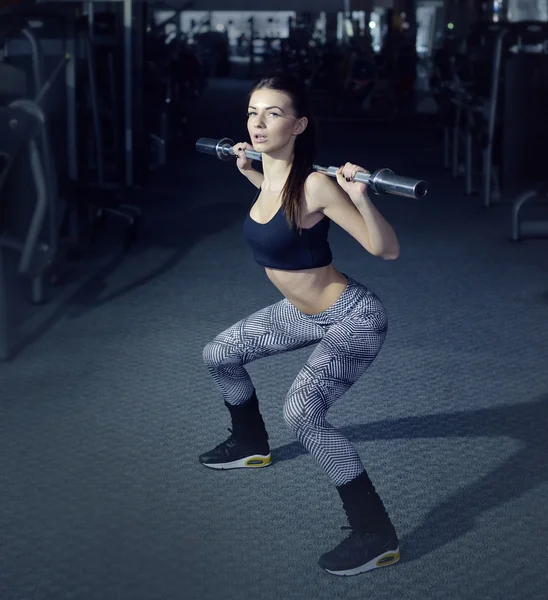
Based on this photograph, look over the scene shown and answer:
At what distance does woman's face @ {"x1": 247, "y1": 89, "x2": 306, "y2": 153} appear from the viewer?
205 cm

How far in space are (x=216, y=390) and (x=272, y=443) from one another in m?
0.50

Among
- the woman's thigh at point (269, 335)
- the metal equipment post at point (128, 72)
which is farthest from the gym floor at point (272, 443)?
the metal equipment post at point (128, 72)

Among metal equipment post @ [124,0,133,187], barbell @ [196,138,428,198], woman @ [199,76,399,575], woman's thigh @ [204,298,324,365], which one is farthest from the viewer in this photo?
metal equipment post @ [124,0,133,187]

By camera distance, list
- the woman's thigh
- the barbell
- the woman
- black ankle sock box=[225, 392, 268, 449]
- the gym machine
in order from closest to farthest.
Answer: the barbell
the woman
the woman's thigh
black ankle sock box=[225, 392, 268, 449]
the gym machine

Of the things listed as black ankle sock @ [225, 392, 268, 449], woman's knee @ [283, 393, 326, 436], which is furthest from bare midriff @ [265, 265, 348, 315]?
black ankle sock @ [225, 392, 268, 449]

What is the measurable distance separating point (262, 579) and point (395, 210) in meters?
5.02

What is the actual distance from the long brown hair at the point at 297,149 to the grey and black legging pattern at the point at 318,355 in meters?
0.25

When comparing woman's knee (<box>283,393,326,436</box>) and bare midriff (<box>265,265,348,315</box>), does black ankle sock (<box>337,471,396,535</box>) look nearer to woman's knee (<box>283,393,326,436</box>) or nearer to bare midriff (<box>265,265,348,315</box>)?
woman's knee (<box>283,393,326,436</box>)

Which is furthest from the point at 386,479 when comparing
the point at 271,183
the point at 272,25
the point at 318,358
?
the point at 272,25

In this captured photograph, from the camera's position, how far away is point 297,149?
6.91ft

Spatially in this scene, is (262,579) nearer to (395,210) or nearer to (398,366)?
(398,366)

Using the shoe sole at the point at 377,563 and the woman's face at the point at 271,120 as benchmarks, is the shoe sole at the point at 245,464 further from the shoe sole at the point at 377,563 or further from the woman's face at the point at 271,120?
the woman's face at the point at 271,120

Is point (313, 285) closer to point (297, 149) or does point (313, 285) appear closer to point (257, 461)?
point (297, 149)

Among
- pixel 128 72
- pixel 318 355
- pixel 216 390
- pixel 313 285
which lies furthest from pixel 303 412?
pixel 128 72
